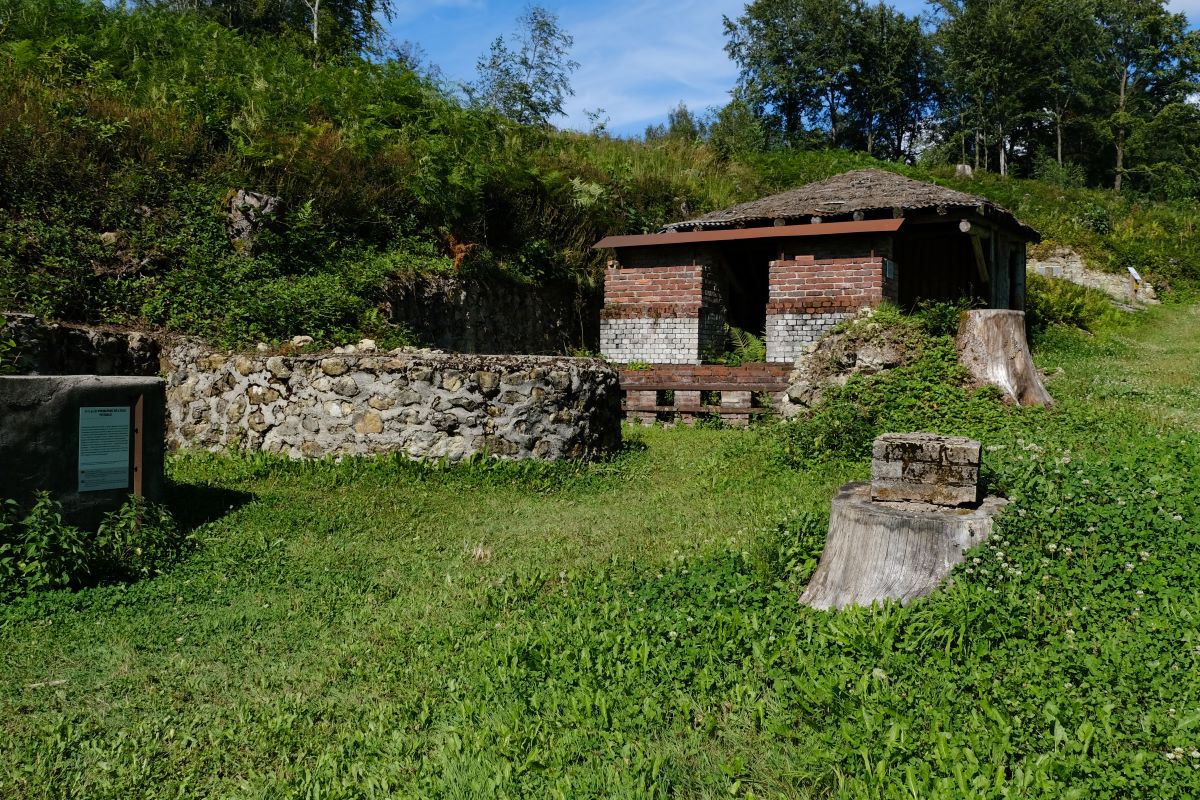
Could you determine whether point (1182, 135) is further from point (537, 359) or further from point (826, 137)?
point (537, 359)

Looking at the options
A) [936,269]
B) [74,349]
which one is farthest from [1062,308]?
[74,349]

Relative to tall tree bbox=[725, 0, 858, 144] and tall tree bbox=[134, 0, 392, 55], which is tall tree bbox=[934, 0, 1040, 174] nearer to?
tall tree bbox=[725, 0, 858, 144]

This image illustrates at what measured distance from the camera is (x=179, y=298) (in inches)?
451

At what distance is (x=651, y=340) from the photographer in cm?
1723

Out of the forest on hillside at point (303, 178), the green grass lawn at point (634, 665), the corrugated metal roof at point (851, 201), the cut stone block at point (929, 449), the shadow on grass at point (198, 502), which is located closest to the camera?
the green grass lawn at point (634, 665)

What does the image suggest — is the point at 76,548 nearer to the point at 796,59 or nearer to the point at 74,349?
the point at 74,349

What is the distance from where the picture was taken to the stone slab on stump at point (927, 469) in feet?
16.3

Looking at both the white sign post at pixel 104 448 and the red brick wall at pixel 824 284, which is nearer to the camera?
the white sign post at pixel 104 448

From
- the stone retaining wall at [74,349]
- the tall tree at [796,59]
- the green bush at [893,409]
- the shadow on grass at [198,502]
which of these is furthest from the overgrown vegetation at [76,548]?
the tall tree at [796,59]

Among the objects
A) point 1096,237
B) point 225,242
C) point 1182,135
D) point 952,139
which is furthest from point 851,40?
point 225,242

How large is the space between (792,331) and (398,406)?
9075 millimetres

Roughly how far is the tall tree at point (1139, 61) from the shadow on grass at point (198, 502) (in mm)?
48887

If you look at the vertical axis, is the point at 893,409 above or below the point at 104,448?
above

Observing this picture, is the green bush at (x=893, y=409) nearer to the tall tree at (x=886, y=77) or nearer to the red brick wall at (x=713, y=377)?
the red brick wall at (x=713, y=377)
